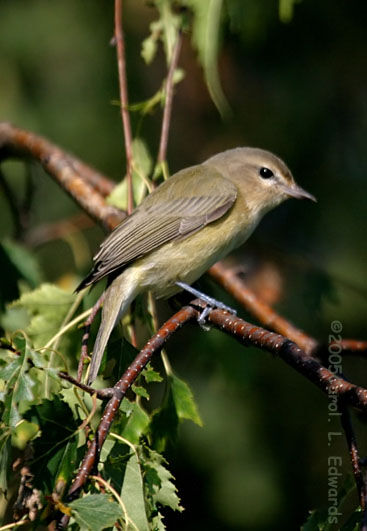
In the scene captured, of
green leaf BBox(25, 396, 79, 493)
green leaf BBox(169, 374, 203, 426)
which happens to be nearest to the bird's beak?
green leaf BBox(169, 374, 203, 426)

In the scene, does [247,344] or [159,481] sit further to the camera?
[247,344]

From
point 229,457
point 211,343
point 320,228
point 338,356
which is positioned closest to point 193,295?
point 211,343

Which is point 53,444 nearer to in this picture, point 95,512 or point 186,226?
point 95,512

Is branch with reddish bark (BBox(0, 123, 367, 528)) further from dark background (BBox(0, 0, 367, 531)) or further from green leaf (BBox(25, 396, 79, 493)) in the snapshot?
dark background (BBox(0, 0, 367, 531))

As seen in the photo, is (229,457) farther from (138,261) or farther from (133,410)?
(133,410)

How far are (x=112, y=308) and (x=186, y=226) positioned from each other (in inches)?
31.8

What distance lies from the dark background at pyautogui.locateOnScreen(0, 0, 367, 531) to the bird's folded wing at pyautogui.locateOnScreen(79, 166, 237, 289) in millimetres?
960

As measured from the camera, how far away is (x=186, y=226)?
3.67m

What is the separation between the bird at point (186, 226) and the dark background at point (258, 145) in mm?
800

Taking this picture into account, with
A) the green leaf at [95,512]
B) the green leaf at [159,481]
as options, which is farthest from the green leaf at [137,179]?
the green leaf at [95,512]

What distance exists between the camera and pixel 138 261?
11.6 ft

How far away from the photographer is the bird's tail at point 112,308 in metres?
2.61

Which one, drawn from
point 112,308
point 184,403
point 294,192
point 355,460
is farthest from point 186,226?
point 355,460

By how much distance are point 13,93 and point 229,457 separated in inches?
126
